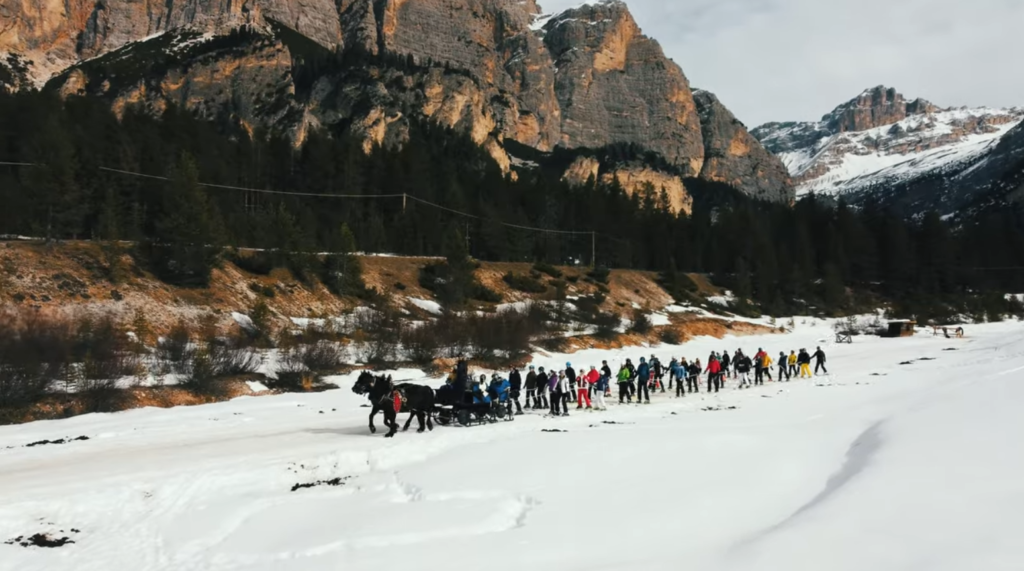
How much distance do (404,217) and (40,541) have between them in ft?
188

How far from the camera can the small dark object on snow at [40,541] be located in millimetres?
7504

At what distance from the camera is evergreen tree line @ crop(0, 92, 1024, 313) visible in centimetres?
3628

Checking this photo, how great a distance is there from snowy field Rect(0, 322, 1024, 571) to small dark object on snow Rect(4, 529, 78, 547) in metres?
0.09

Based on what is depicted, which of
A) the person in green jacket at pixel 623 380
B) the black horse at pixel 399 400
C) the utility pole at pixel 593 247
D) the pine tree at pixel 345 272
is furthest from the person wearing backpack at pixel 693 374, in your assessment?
the utility pole at pixel 593 247

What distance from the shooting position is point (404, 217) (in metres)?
63.7

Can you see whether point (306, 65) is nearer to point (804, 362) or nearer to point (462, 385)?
point (804, 362)

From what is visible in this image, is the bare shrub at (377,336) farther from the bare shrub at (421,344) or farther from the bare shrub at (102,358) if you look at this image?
the bare shrub at (102,358)

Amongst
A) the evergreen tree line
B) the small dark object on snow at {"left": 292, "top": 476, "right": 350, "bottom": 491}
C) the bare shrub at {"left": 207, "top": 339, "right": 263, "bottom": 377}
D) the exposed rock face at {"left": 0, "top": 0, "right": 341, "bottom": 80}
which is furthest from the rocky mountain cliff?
the small dark object on snow at {"left": 292, "top": 476, "right": 350, "bottom": 491}

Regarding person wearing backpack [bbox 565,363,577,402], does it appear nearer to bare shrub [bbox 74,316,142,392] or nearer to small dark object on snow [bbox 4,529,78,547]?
bare shrub [bbox 74,316,142,392]

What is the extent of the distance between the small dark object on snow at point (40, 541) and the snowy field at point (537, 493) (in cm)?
9

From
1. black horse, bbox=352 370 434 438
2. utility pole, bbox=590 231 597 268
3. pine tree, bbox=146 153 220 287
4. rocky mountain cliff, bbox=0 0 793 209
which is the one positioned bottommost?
black horse, bbox=352 370 434 438

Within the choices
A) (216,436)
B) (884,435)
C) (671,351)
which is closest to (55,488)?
(216,436)

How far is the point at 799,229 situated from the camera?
308ft

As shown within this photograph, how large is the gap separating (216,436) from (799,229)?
3751 inches
